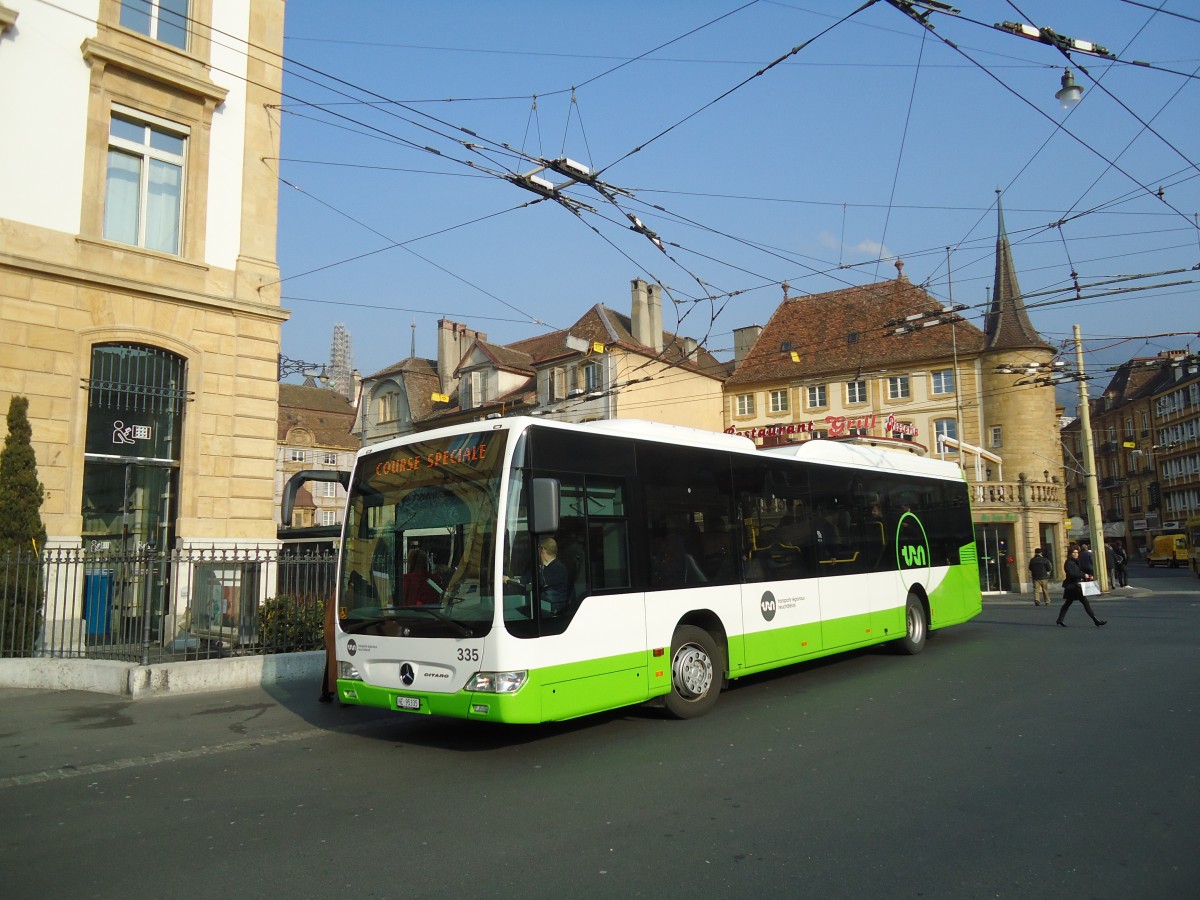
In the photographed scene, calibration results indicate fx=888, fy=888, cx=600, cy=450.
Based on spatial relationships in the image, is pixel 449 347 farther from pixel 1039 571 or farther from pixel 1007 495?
pixel 1039 571

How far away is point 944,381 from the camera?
1965 inches

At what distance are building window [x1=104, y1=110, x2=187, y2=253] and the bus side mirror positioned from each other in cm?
1241

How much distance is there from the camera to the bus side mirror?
7566 millimetres

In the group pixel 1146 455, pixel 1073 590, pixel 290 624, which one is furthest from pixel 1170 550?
pixel 290 624

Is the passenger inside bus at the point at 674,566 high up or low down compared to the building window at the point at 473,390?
down

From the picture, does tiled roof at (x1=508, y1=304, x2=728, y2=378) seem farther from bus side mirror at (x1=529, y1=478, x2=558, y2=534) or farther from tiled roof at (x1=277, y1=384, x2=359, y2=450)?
bus side mirror at (x1=529, y1=478, x2=558, y2=534)

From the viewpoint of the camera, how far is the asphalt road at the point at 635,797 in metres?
4.86

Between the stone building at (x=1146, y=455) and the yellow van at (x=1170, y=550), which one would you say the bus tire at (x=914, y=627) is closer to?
the yellow van at (x=1170, y=550)

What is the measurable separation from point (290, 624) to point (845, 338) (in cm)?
4527

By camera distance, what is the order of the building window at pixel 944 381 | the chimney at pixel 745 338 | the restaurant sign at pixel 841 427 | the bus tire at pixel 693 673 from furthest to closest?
the chimney at pixel 745 338 → the building window at pixel 944 381 → the restaurant sign at pixel 841 427 → the bus tire at pixel 693 673

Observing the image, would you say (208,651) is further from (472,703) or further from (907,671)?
(907,671)

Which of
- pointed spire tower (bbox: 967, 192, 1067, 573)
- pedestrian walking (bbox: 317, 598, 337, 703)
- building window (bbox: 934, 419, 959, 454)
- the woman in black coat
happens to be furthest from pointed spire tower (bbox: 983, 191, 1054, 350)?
pedestrian walking (bbox: 317, 598, 337, 703)

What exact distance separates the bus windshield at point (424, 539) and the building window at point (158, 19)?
12189 mm

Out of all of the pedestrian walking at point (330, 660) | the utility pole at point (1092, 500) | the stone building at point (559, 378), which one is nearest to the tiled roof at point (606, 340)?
the stone building at point (559, 378)
